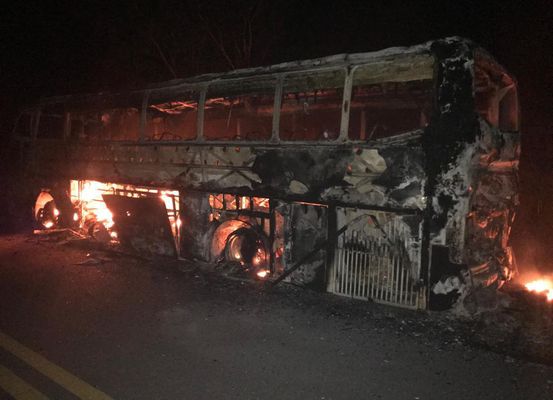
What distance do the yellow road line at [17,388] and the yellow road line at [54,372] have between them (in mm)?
165

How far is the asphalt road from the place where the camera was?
3.21 meters

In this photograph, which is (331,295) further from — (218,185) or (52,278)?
(52,278)

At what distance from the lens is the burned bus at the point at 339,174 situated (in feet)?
14.8

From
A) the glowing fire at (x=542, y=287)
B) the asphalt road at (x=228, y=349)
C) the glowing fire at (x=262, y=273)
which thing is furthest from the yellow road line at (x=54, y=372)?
the glowing fire at (x=542, y=287)

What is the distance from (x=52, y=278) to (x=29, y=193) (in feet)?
16.1

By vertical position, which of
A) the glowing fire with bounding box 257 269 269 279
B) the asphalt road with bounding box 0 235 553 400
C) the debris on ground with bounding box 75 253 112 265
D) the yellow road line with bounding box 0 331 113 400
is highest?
the glowing fire with bounding box 257 269 269 279

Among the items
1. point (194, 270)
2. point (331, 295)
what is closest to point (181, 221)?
point (194, 270)

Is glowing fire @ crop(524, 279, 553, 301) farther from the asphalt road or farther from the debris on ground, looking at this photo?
the debris on ground

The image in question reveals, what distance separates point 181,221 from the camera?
707 cm

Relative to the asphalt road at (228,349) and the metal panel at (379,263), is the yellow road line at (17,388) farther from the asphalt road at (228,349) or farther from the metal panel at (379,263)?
the metal panel at (379,263)

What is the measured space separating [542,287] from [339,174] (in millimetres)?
3545

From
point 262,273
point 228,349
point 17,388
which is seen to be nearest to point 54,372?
point 17,388

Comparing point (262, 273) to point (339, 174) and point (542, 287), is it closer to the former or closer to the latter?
point (339, 174)

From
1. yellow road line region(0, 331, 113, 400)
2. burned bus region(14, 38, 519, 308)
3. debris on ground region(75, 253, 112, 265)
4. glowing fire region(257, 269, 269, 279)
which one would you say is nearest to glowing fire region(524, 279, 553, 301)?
burned bus region(14, 38, 519, 308)
